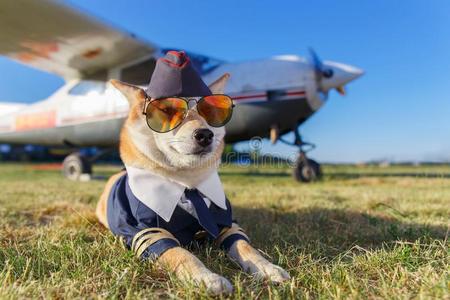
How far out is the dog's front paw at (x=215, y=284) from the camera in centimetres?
88

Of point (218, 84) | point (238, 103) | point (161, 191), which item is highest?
point (238, 103)

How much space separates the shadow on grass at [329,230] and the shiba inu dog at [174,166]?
0.95 feet

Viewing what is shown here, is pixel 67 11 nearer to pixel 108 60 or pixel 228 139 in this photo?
pixel 108 60

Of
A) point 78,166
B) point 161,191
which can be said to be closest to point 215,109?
point 161,191

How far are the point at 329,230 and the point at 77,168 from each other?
511cm

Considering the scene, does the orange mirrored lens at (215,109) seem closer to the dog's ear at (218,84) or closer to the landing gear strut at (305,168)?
the dog's ear at (218,84)

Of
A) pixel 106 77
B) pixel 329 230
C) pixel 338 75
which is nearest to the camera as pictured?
pixel 329 230

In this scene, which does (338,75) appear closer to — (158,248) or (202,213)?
(202,213)

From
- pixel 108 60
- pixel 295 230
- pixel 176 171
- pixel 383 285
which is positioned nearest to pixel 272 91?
pixel 108 60

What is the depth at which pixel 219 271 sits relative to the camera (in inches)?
43.9

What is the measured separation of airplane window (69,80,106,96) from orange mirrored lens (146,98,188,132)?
466 cm

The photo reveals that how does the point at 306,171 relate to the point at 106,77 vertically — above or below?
below

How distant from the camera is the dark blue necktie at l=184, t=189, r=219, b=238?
122 centimetres

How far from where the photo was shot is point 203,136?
1.24 meters
